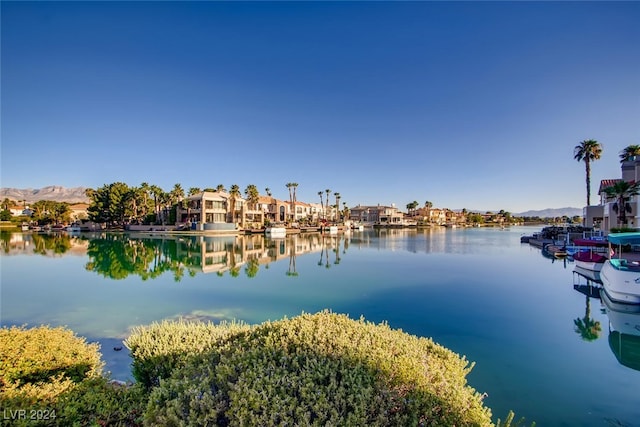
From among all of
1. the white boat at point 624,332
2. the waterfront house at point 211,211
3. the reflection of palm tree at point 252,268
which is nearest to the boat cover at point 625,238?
the white boat at point 624,332

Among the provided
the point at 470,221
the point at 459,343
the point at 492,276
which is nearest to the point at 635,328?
the point at 459,343

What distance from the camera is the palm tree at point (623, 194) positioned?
26906 millimetres

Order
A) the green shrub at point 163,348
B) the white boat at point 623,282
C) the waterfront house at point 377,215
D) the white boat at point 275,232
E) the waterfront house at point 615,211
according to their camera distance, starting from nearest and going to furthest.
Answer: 1. the green shrub at point 163,348
2. the white boat at point 623,282
3. the waterfront house at point 615,211
4. the white boat at point 275,232
5. the waterfront house at point 377,215

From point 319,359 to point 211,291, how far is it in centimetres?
1460

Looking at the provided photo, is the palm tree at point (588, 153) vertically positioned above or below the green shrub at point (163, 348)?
above

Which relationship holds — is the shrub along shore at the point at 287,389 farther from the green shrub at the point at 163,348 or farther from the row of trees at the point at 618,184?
the row of trees at the point at 618,184

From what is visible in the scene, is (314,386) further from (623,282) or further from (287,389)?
(623,282)

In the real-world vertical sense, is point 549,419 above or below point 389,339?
below

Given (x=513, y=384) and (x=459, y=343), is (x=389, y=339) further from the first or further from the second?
(x=459, y=343)

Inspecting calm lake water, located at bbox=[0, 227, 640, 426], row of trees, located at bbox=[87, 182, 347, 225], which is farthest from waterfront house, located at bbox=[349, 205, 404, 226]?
calm lake water, located at bbox=[0, 227, 640, 426]

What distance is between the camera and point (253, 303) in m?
14.2

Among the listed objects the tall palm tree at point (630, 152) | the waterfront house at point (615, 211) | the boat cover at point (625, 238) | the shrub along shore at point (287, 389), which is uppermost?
the tall palm tree at point (630, 152)

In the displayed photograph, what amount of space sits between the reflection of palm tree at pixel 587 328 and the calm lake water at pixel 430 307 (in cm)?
4

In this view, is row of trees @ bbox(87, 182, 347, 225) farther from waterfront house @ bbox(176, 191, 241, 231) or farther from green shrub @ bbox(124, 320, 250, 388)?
green shrub @ bbox(124, 320, 250, 388)
